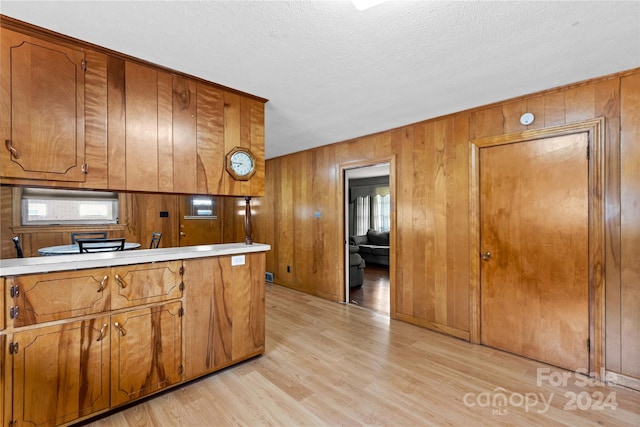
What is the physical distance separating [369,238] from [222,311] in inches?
232

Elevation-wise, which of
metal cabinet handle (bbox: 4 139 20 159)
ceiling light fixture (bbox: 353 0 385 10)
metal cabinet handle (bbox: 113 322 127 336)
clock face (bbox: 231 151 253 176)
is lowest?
metal cabinet handle (bbox: 113 322 127 336)

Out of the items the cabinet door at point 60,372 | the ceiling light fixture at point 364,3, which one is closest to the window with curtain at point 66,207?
the cabinet door at point 60,372

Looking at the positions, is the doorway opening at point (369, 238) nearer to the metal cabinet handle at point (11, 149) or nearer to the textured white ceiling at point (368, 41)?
the textured white ceiling at point (368, 41)

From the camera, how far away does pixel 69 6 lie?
1.50 metres

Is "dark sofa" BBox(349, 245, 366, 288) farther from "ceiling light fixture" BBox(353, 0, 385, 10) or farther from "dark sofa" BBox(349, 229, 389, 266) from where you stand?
"ceiling light fixture" BBox(353, 0, 385, 10)

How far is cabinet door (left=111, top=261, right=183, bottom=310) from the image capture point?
184 cm

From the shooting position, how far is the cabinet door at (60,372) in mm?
1542

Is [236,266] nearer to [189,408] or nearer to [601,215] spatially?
[189,408]

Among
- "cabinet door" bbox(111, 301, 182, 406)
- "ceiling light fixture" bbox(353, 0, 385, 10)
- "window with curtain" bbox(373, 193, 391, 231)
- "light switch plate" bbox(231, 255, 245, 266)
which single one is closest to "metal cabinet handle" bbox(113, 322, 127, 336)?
"cabinet door" bbox(111, 301, 182, 406)

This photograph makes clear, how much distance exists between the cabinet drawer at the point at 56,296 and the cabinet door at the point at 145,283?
65mm

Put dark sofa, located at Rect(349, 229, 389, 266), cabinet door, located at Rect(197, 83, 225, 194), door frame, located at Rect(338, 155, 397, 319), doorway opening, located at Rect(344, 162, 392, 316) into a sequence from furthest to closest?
dark sofa, located at Rect(349, 229, 389, 266) → doorway opening, located at Rect(344, 162, 392, 316) → door frame, located at Rect(338, 155, 397, 319) → cabinet door, located at Rect(197, 83, 225, 194)

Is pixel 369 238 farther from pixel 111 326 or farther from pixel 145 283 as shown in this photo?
pixel 111 326

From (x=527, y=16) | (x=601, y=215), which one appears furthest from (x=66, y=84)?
(x=601, y=215)

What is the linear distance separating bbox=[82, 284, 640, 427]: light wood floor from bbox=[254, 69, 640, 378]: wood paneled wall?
468mm
